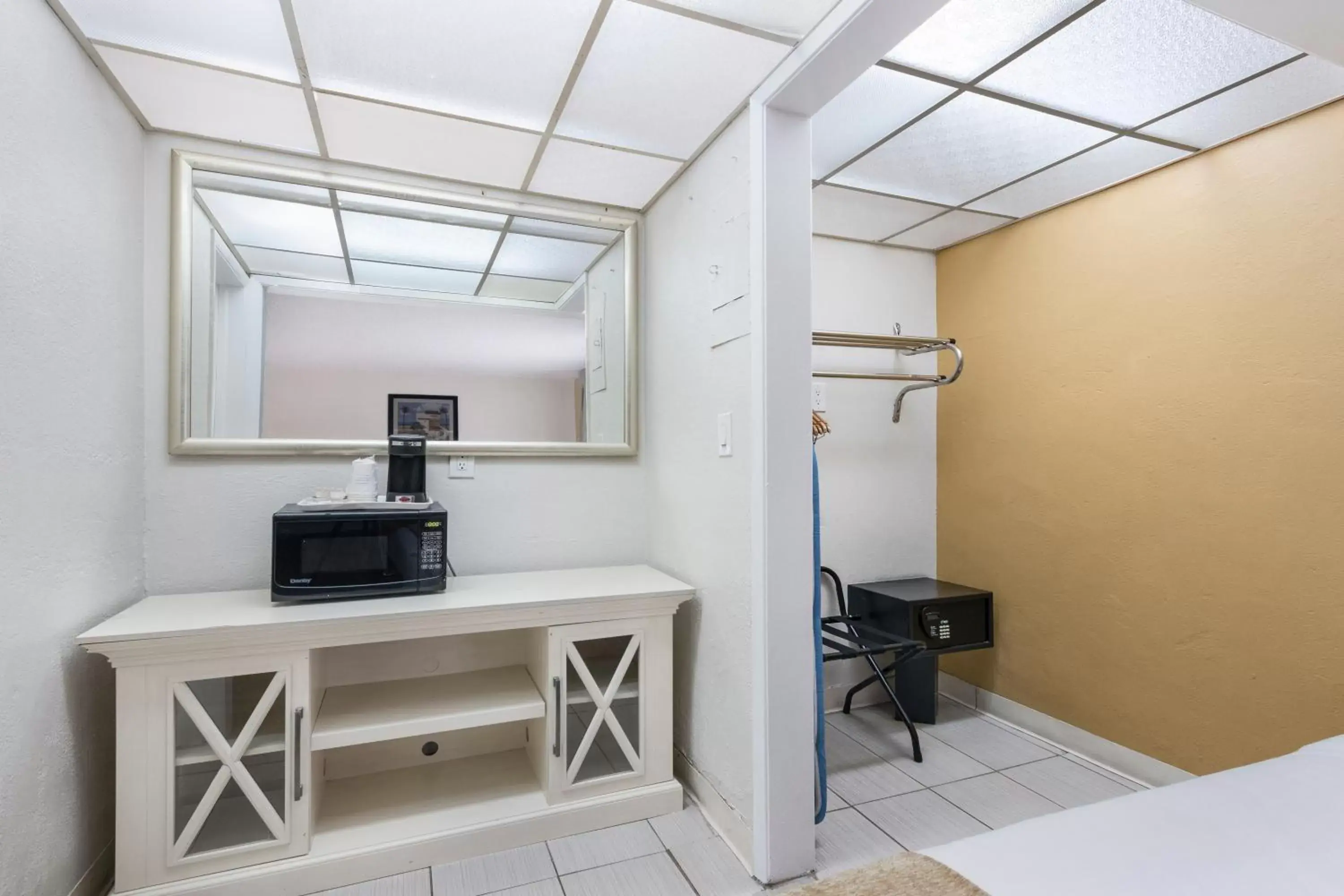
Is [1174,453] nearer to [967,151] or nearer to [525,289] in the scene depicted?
[967,151]

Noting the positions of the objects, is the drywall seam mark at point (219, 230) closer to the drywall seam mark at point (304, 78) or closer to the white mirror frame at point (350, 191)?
the white mirror frame at point (350, 191)

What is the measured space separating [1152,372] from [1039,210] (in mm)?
846

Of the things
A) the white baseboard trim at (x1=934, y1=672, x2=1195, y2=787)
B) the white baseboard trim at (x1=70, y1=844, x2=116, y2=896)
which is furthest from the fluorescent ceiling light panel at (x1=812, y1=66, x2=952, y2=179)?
the white baseboard trim at (x1=70, y1=844, x2=116, y2=896)

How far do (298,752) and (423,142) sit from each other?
1854mm

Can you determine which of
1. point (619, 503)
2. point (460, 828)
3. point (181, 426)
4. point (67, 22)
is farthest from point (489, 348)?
point (460, 828)

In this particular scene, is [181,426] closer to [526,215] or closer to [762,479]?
[526,215]

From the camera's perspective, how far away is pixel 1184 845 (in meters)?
0.80

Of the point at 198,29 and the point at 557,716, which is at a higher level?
the point at 198,29

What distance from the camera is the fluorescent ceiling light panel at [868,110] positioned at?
5.87 ft

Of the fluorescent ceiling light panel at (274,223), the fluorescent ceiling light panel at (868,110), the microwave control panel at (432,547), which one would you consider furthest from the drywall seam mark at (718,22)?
the microwave control panel at (432,547)

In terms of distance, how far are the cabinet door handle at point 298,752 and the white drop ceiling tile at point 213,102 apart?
5.59 ft

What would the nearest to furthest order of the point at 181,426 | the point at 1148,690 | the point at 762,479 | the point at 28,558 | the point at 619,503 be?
1. the point at 28,558
2. the point at 762,479
3. the point at 181,426
4. the point at 1148,690
5. the point at 619,503

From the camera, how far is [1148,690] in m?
2.29

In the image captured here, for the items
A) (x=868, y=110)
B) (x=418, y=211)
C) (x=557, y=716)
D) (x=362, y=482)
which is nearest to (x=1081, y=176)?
(x=868, y=110)
